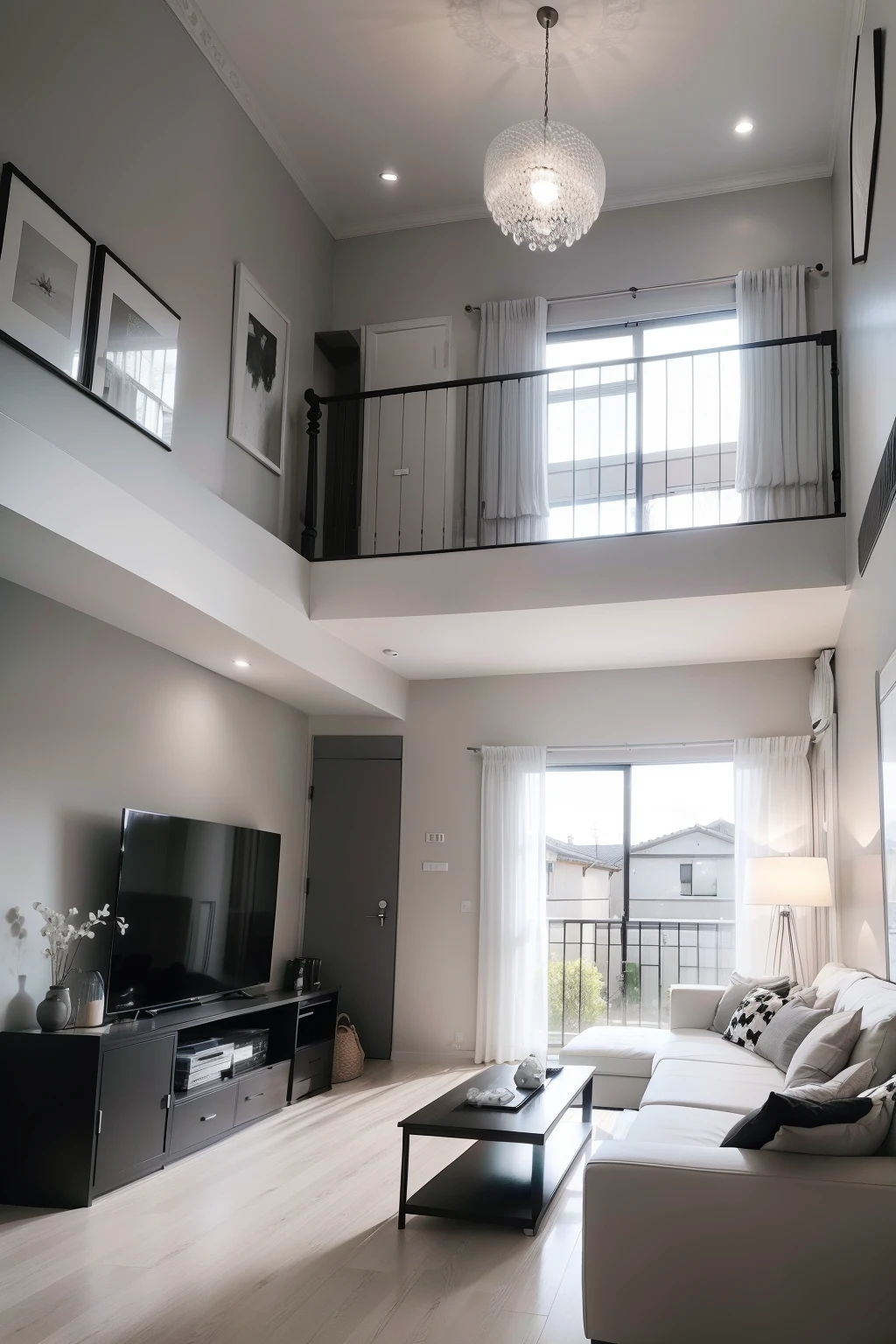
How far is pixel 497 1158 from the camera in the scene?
4.45 m

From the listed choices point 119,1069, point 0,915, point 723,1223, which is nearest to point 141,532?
point 0,915

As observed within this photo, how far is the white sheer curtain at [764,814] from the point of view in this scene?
6.51 meters

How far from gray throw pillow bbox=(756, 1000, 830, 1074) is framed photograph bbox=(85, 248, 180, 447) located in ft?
12.5

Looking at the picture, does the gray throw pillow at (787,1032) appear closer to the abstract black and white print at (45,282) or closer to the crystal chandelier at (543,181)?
the crystal chandelier at (543,181)

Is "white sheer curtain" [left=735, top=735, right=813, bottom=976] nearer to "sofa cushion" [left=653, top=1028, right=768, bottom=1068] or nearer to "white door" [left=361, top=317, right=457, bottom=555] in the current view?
"sofa cushion" [left=653, top=1028, right=768, bottom=1068]

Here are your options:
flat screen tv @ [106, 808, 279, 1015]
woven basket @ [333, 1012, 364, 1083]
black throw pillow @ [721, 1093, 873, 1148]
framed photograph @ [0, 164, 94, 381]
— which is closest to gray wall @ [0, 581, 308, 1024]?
flat screen tv @ [106, 808, 279, 1015]

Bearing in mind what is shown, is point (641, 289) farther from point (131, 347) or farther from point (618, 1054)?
point (618, 1054)

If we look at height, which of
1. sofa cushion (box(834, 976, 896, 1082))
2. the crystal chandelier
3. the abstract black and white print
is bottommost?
sofa cushion (box(834, 976, 896, 1082))

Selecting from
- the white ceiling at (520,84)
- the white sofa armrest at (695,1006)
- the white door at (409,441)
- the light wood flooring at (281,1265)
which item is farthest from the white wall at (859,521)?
the white door at (409,441)

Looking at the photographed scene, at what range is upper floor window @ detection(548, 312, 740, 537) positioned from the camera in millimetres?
6355

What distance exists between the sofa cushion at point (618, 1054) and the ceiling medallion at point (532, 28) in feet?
17.2

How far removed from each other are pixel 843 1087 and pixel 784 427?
404 centimetres

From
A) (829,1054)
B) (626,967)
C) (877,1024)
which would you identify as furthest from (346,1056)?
(877,1024)

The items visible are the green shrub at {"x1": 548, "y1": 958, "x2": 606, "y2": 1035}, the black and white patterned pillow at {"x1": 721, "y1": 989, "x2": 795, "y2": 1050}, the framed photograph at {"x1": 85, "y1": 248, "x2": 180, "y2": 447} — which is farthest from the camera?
the green shrub at {"x1": 548, "y1": 958, "x2": 606, "y2": 1035}
